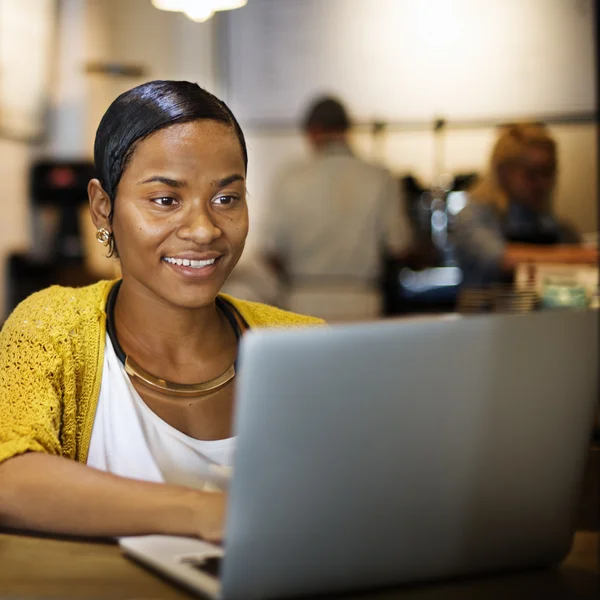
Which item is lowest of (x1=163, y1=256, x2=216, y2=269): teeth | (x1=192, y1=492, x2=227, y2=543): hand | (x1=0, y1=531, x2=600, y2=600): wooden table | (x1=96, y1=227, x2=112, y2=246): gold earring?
(x1=0, y1=531, x2=600, y2=600): wooden table

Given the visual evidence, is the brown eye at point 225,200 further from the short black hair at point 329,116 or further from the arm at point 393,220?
the arm at point 393,220

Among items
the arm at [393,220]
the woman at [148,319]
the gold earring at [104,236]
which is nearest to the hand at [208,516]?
the woman at [148,319]

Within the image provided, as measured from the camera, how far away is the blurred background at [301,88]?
4969 mm

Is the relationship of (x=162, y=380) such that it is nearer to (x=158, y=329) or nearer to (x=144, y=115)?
(x=158, y=329)

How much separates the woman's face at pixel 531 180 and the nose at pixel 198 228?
6.29 feet

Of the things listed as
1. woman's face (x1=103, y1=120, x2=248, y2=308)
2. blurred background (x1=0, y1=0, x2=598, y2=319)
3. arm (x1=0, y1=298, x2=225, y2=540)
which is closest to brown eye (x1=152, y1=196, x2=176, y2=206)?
woman's face (x1=103, y1=120, x2=248, y2=308)

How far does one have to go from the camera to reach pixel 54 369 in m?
1.29

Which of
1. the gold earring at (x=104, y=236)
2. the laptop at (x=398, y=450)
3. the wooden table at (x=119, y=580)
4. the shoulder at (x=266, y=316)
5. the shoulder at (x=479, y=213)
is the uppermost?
the shoulder at (x=479, y=213)

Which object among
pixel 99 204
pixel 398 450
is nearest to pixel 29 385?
pixel 99 204

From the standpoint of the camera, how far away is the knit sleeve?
1.20m

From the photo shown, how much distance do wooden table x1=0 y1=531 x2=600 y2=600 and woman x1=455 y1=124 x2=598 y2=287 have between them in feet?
6.54

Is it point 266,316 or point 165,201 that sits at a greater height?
point 165,201

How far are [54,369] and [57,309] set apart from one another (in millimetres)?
104

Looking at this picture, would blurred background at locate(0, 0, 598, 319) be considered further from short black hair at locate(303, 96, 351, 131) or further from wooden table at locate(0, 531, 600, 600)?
wooden table at locate(0, 531, 600, 600)
